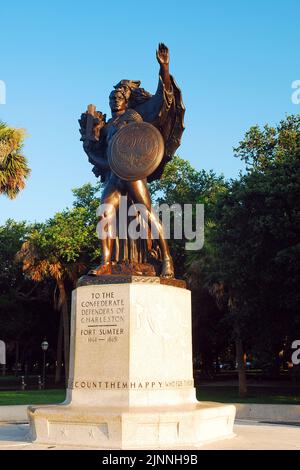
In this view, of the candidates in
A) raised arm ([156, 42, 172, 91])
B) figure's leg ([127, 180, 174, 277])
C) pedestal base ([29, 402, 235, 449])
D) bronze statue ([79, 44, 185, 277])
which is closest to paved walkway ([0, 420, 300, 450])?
pedestal base ([29, 402, 235, 449])

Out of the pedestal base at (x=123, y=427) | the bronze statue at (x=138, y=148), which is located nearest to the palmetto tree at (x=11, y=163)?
the bronze statue at (x=138, y=148)

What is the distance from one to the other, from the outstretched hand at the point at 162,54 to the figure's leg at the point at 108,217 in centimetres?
250

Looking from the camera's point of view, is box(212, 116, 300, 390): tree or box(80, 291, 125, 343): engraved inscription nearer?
box(80, 291, 125, 343): engraved inscription

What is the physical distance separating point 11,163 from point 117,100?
55.4 ft

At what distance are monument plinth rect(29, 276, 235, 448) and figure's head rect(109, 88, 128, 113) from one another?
147 inches

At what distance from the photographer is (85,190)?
154 ft

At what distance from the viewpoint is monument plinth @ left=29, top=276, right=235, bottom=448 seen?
356 inches

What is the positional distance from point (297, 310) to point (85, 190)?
25289 millimetres

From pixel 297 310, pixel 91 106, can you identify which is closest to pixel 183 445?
pixel 91 106

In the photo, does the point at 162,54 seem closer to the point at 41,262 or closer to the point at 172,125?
the point at 172,125

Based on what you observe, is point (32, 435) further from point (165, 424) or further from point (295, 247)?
point (295, 247)

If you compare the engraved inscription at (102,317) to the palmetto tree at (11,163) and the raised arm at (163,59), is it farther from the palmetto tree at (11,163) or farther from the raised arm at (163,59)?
the palmetto tree at (11,163)

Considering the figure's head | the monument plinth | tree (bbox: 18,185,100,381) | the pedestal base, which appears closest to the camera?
the pedestal base

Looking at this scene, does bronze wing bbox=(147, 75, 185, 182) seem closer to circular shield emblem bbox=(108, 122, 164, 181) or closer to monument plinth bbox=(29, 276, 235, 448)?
circular shield emblem bbox=(108, 122, 164, 181)
